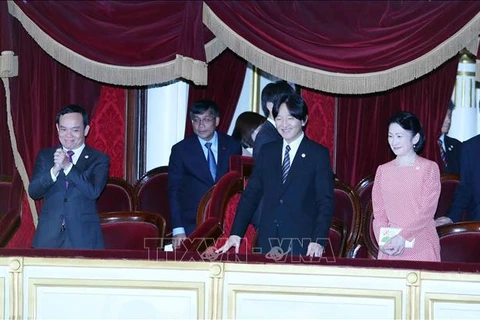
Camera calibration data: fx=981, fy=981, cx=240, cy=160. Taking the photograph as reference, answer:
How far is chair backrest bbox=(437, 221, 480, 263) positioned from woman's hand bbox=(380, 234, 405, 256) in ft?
1.40

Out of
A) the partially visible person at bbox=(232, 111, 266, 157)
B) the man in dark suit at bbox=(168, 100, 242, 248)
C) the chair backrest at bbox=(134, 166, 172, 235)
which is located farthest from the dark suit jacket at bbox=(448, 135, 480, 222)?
the chair backrest at bbox=(134, 166, 172, 235)

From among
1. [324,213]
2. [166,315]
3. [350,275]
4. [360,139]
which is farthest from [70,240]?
[360,139]

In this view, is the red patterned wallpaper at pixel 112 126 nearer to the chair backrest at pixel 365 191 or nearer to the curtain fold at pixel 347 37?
the curtain fold at pixel 347 37

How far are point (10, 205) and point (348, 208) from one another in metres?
2.05

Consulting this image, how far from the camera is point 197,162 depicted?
596 centimetres

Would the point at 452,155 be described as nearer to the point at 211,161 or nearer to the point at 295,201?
the point at 211,161

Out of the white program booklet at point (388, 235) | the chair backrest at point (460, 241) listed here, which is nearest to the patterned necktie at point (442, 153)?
the chair backrest at point (460, 241)

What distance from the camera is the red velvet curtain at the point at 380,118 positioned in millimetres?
6789

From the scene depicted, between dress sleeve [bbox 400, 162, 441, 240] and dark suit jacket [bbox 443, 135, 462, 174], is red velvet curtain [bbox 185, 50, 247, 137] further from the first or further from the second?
dress sleeve [bbox 400, 162, 441, 240]

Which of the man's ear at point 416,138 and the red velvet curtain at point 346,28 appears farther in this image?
the red velvet curtain at point 346,28

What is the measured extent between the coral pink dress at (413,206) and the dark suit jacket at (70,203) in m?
1.41

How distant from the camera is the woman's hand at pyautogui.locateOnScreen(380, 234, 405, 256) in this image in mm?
4527

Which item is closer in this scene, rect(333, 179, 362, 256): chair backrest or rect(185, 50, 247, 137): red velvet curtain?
rect(333, 179, 362, 256): chair backrest

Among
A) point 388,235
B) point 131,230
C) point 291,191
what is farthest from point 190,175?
point 388,235
